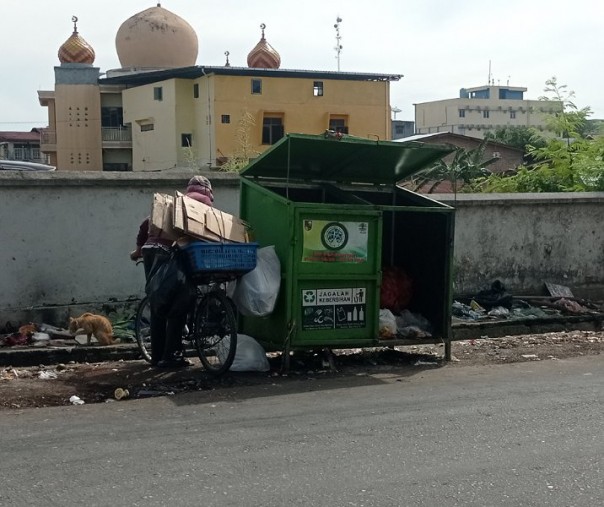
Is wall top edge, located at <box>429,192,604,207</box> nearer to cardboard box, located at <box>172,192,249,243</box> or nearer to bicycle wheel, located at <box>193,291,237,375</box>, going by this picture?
cardboard box, located at <box>172,192,249,243</box>

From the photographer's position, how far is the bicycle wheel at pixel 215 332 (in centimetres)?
787

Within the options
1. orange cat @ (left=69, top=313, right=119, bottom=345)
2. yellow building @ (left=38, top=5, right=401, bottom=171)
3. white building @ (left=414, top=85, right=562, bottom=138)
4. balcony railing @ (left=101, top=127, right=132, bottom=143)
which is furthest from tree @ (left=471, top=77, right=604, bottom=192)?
white building @ (left=414, top=85, right=562, bottom=138)

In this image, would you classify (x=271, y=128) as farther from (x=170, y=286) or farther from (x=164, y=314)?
(x=170, y=286)

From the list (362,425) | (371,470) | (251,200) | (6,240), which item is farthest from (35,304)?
(371,470)

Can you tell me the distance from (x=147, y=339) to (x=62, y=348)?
85 cm

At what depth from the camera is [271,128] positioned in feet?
185

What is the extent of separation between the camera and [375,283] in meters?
8.55

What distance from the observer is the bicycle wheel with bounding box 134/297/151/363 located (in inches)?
343

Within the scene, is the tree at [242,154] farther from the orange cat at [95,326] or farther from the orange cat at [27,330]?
the orange cat at [27,330]

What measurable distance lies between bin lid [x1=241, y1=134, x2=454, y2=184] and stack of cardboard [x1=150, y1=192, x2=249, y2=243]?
0.92 meters

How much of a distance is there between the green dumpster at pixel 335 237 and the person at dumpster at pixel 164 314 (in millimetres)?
600

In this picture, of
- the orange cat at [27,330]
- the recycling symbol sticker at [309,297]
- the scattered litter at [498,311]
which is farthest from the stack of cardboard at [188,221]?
the scattered litter at [498,311]

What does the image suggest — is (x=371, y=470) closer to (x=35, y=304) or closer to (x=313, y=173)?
(x=313, y=173)

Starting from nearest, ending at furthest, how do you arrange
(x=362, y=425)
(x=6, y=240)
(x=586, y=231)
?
Result: (x=362, y=425), (x=6, y=240), (x=586, y=231)
